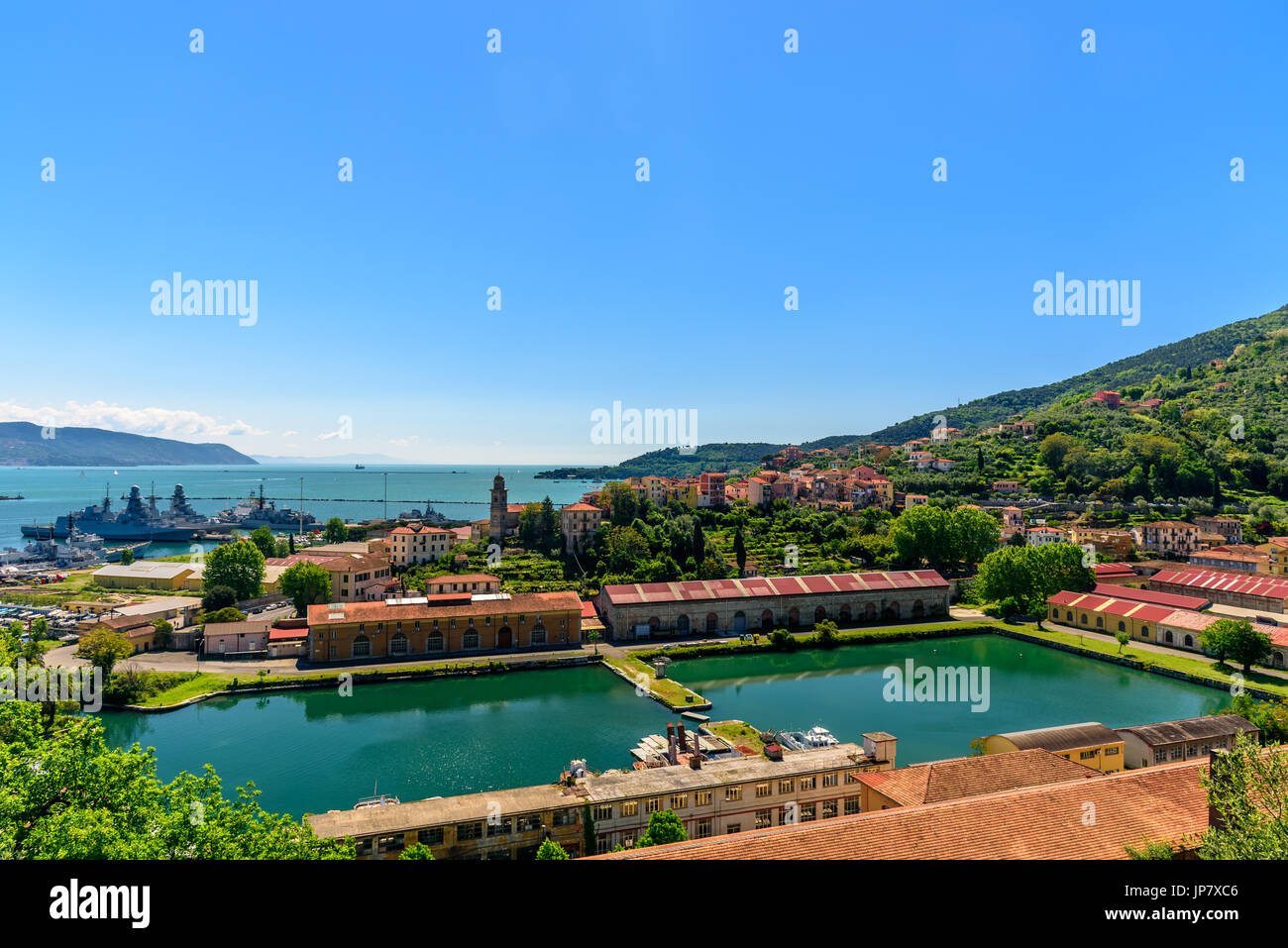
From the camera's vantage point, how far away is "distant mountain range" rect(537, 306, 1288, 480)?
12112 centimetres

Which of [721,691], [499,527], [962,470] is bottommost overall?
[721,691]

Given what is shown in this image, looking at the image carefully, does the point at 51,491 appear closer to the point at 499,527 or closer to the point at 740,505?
the point at 499,527

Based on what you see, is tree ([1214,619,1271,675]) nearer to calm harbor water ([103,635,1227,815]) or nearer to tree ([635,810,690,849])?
calm harbor water ([103,635,1227,815])

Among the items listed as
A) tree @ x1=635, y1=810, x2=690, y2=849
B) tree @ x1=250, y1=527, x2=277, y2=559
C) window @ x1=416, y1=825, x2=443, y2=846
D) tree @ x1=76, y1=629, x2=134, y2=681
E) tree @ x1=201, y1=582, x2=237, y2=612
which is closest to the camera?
tree @ x1=635, y1=810, x2=690, y2=849

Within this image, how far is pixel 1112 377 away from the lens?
132000mm

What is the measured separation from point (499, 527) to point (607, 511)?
853 cm

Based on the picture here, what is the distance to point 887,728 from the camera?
20.3 metres

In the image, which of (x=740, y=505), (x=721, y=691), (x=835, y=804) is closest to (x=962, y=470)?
(x=740, y=505)

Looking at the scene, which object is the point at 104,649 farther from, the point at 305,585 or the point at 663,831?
the point at 663,831

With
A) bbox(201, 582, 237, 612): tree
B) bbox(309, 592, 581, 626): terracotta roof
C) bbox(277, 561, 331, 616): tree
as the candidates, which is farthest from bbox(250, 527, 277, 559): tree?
bbox(309, 592, 581, 626): terracotta roof

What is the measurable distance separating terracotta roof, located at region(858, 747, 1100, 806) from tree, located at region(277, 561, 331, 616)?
91.1ft

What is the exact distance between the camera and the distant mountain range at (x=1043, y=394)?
397 feet

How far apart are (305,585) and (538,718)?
16.9 m
